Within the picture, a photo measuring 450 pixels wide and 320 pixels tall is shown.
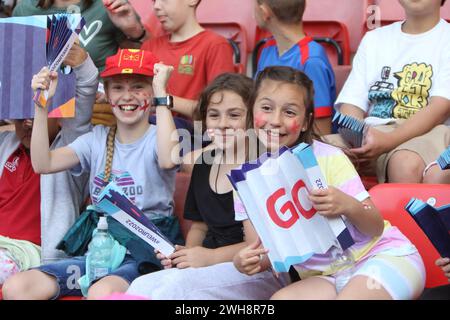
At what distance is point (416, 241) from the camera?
2801 millimetres

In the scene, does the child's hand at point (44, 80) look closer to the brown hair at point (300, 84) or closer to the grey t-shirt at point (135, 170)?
the grey t-shirt at point (135, 170)

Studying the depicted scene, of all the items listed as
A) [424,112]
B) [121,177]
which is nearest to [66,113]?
[121,177]

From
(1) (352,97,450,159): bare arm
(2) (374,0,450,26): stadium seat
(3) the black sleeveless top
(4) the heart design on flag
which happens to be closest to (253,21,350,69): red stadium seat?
(2) (374,0,450,26): stadium seat

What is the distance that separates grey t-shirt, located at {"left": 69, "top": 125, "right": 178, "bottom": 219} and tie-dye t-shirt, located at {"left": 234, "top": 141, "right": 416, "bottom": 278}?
0.78m

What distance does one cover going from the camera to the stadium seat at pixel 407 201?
2750mm

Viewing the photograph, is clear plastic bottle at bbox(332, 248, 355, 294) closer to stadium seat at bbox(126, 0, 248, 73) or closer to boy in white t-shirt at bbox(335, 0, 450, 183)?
boy in white t-shirt at bbox(335, 0, 450, 183)

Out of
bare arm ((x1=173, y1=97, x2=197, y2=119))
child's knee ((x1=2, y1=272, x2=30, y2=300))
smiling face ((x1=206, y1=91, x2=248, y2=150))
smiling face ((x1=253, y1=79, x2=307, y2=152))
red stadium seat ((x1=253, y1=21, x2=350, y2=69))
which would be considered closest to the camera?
smiling face ((x1=253, y1=79, x2=307, y2=152))

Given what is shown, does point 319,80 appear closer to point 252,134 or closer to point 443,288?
point 252,134

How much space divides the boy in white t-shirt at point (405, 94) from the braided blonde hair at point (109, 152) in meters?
0.91

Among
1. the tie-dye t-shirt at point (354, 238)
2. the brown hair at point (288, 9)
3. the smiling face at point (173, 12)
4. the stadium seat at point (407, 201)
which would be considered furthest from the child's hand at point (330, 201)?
the smiling face at point (173, 12)

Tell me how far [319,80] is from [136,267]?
49.1 inches

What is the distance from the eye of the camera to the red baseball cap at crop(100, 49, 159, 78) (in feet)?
10.6

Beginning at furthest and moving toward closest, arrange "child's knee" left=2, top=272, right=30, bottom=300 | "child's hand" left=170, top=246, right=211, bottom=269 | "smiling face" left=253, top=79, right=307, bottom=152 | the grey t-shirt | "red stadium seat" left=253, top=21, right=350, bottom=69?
"red stadium seat" left=253, top=21, right=350, bottom=69 < the grey t-shirt < "child's knee" left=2, top=272, right=30, bottom=300 < "child's hand" left=170, top=246, right=211, bottom=269 < "smiling face" left=253, top=79, right=307, bottom=152

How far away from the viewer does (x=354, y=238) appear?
2561mm
